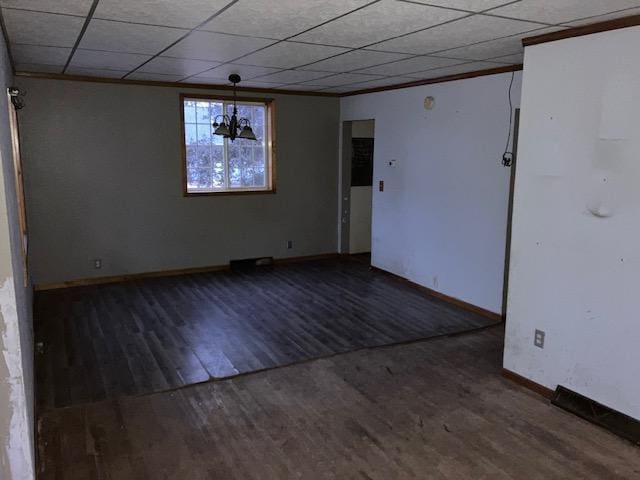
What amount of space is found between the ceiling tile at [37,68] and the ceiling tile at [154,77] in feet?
2.31

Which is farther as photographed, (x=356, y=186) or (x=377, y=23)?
(x=356, y=186)

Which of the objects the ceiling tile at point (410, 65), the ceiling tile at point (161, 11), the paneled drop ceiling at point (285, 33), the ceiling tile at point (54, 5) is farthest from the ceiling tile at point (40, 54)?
the ceiling tile at point (410, 65)

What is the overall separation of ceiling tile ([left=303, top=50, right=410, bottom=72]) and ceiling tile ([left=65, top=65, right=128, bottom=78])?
2.07 meters

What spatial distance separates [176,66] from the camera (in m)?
4.68

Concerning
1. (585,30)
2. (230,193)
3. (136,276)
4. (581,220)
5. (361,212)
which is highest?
(585,30)

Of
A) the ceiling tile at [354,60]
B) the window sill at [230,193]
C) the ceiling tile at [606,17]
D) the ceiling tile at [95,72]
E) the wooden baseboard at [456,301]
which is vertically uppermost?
the ceiling tile at [95,72]

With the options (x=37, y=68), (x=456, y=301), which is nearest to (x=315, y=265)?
(x=456, y=301)

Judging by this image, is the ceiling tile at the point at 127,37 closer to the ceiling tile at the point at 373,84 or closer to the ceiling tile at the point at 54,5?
the ceiling tile at the point at 54,5

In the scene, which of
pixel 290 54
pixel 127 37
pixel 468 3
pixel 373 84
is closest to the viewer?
pixel 468 3

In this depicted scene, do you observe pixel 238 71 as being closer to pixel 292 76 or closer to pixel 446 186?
pixel 292 76

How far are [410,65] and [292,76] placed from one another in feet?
4.58

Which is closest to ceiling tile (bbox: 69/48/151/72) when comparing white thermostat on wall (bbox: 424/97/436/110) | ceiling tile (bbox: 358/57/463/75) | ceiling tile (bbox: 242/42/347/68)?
ceiling tile (bbox: 242/42/347/68)

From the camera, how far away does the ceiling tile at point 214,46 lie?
133 inches

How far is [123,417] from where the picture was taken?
119 inches
